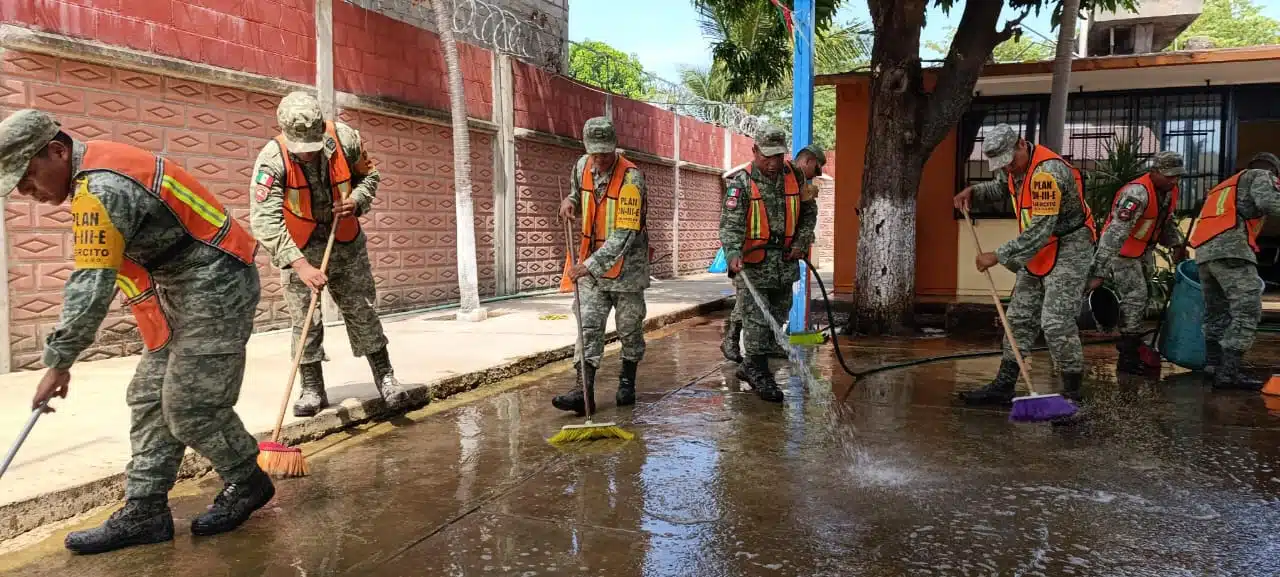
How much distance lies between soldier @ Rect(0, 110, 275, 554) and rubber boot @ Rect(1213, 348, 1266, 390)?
19.3 ft

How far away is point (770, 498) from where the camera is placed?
12.0ft

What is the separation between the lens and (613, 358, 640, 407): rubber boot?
5.59 metres

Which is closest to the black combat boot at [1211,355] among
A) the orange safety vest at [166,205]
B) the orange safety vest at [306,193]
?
the orange safety vest at [306,193]

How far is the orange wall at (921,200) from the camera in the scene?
11.1 meters

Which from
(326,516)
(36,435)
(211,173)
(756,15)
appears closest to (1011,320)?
(326,516)

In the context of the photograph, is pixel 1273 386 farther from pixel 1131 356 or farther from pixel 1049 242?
pixel 1049 242

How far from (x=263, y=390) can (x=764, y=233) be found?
3225mm

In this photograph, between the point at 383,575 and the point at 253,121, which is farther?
the point at 253,121

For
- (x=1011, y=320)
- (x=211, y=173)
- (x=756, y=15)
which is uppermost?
(x=756, y=15)

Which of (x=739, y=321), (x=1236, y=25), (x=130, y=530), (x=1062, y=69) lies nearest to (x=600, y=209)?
(x=739, y=321)

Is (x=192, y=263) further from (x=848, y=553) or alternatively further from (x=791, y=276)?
(x=791, y=276)

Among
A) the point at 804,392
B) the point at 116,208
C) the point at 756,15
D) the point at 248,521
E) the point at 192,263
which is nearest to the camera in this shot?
the point at 116,208

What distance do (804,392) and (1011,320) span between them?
4.46 feet

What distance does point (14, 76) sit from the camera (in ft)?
19.8
